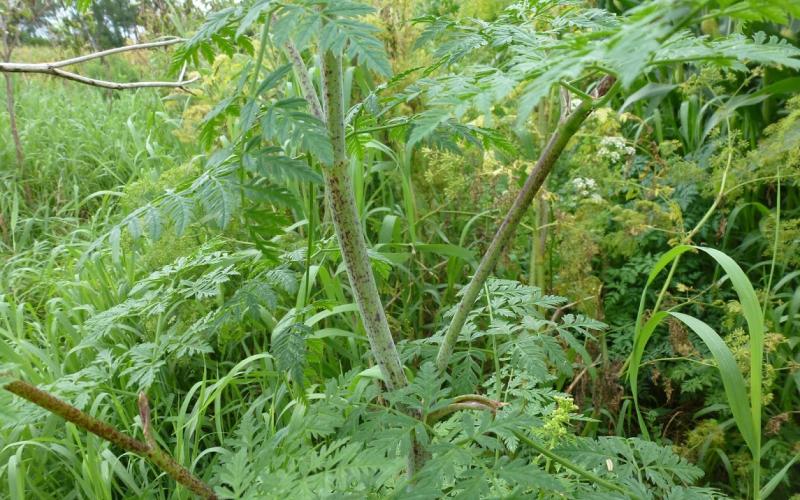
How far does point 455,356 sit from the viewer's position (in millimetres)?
1149

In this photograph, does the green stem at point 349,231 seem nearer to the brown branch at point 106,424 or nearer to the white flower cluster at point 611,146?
the brown branch at point 106,424

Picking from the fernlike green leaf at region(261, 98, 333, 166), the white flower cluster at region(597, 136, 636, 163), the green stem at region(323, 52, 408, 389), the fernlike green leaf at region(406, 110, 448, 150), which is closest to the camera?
the fernlike green leaf at region(406, 110, 448, 150)

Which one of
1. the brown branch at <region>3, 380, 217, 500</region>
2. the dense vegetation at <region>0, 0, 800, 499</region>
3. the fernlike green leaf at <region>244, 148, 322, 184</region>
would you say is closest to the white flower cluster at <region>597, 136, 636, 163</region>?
the dense vegetation at <region>0, 0, 800, 499</region>

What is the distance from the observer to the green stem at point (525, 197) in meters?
0.77

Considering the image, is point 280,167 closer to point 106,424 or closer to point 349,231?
point 349,231

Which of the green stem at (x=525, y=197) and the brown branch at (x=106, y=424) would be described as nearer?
the brown branch at (x=106, y=424)

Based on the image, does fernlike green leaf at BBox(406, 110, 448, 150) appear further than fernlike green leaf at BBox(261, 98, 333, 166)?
No

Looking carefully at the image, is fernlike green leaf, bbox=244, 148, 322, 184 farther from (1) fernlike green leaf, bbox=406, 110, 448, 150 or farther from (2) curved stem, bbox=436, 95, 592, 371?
(2) curved stem, bbox=436, 95, 592, 371

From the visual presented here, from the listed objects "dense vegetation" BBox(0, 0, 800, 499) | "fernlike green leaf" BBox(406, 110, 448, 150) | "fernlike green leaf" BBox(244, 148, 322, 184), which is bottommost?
"dense vegetation" BBox(0, 0, 800, 499)

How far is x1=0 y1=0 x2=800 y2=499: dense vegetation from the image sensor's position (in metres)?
0.77

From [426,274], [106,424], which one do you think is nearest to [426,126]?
[106,424]

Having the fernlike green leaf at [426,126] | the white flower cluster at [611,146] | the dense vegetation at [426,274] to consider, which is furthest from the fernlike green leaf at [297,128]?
the white flower cluster at [611,146]

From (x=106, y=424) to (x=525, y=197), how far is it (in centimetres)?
61

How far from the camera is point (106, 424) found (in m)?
0.74
